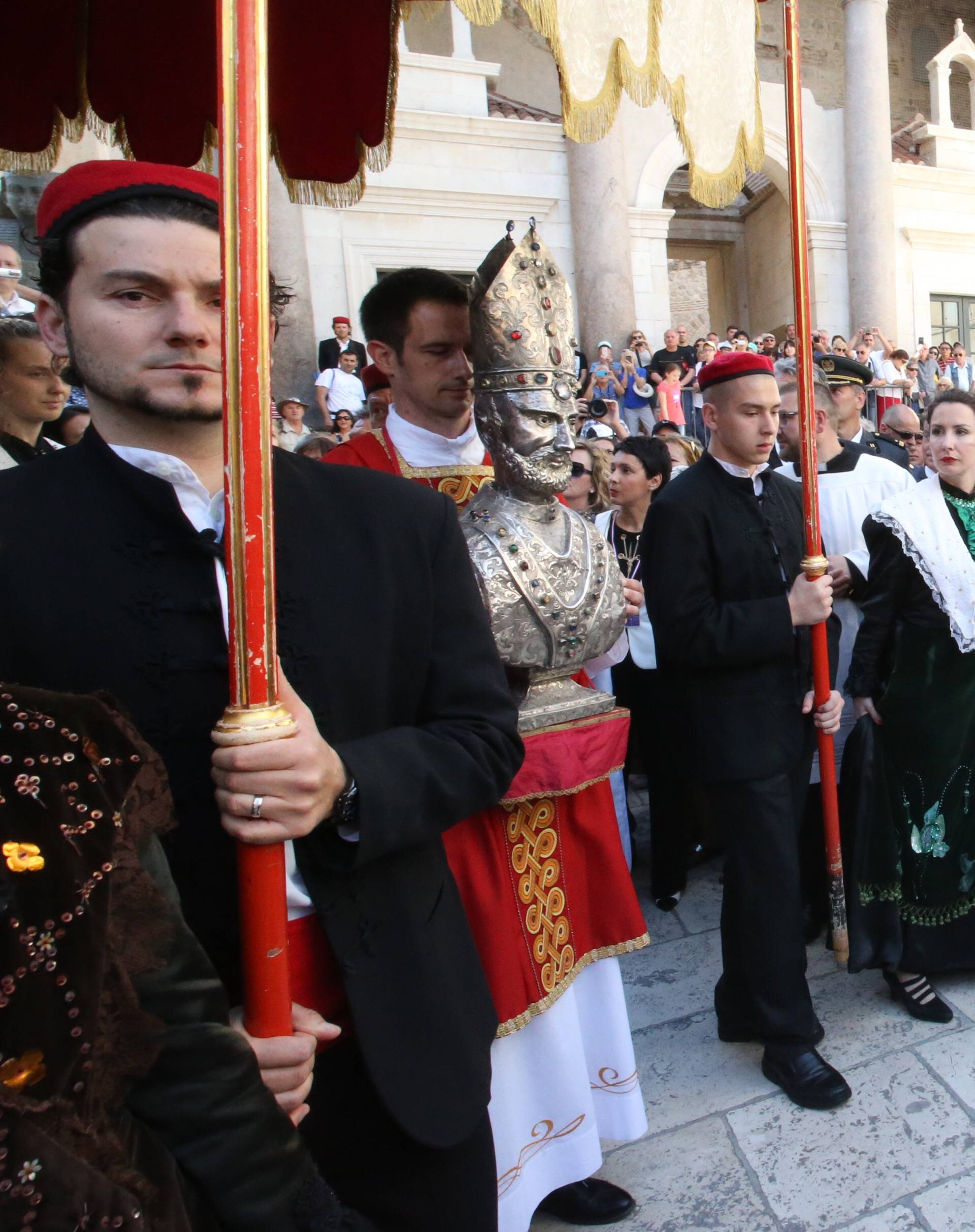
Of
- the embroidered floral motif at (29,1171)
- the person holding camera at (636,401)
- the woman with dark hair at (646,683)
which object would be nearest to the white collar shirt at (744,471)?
the woman with dark hair at (646,683)

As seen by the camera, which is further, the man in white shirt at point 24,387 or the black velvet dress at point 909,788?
the black velvet dress at point 909,788

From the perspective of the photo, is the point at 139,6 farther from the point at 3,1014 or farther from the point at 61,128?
the point at 3,1014

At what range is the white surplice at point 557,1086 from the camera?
180 cm

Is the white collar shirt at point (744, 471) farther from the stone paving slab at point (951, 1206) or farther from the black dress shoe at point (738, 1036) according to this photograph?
the stone paving slab at point (951, 1206)

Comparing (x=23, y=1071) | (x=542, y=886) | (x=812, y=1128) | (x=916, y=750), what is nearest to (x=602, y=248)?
(x=916, y=750)

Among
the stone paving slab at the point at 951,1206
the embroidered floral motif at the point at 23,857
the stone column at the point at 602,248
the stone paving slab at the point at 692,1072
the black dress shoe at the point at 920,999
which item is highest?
the stone column at the point at 602,248

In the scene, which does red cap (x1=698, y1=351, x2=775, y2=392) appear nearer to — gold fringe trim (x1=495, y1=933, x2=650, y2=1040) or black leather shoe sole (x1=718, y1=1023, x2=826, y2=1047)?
gold fringe trim (x1=495, y1=933, x2=650, y2=1040)

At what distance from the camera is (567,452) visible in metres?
1.79

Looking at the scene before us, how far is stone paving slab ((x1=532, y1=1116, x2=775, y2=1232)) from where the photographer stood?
2023mm

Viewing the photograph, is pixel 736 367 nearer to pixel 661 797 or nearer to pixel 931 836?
pixel 931 836

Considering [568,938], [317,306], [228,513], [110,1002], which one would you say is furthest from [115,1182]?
[317,306]

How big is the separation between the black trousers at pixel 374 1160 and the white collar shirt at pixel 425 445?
130 centimetres

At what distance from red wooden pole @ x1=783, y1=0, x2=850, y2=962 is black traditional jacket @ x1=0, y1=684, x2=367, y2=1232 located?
5.92 feet

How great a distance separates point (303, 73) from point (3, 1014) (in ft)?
7.86
